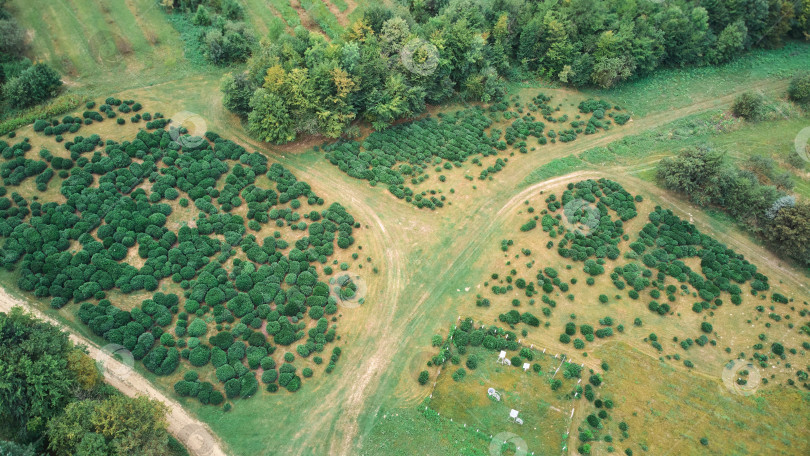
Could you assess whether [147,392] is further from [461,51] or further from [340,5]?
[340,5]

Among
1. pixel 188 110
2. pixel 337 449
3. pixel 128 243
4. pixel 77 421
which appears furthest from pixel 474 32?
pixel 77 421

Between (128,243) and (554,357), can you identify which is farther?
(128,243)

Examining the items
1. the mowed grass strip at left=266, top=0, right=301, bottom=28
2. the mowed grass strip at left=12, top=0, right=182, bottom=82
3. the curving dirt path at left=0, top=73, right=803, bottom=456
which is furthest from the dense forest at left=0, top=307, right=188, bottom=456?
the mowed grass strip at left=266, top=0, right=301, bottom=28

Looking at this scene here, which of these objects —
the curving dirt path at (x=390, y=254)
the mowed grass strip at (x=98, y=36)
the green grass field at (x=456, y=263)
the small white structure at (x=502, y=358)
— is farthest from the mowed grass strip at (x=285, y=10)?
the small white structure at (x=502, y=358)

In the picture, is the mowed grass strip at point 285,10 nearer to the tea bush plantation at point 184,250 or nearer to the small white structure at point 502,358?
the tea bush plantation at point 184,250

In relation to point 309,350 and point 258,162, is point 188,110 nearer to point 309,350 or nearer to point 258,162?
point 258,162
